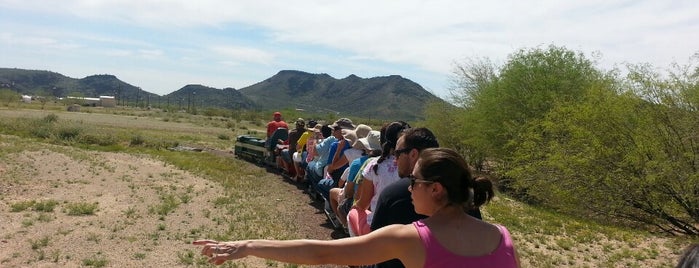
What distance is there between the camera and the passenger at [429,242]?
2.12m

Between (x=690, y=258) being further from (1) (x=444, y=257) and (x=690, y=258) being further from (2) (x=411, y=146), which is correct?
(2) (x=411, y=146)

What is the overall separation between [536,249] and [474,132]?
1423cm

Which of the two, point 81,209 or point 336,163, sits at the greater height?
point 336,163

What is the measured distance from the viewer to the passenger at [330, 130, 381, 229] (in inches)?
241

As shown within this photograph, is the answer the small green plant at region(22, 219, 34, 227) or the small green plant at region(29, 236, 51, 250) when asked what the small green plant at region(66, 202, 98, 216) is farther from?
the small green plant at region(29, 236, 51, 250)

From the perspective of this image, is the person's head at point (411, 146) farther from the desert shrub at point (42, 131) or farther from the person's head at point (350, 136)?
the desert shrub at point (42, 131)

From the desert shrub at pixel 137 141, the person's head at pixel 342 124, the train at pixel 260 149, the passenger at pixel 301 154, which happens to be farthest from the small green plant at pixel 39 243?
the desert shrub at pixel 137 141

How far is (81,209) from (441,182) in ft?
25.5

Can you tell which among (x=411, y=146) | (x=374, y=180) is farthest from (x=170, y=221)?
(x=411, y=146)

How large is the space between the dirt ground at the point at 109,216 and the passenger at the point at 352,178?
40.5 inches

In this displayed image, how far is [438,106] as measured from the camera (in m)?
28.6

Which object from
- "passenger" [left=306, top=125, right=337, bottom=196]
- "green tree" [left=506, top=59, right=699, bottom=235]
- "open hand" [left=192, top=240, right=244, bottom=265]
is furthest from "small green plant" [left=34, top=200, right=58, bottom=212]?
"green tree" [left=506, top=59, right=699, bottom=235]

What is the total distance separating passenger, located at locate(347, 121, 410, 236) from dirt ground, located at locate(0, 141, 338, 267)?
1633 mm

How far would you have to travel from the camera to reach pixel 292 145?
12.9m
